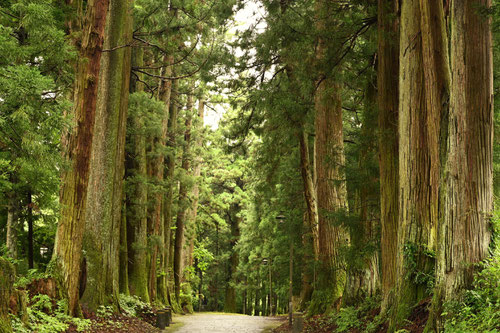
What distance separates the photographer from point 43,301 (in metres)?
8.29

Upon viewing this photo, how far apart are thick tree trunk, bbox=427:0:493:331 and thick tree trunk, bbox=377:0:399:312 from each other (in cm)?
258

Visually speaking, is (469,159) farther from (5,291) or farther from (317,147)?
(317,147)

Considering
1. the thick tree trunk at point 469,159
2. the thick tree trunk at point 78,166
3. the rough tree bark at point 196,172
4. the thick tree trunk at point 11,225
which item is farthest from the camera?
the rough tree bark at point 196,172

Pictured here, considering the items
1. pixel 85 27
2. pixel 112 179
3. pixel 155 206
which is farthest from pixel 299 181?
pixel 85 27

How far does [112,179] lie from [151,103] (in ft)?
14.3

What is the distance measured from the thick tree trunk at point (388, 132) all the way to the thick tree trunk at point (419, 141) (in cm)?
72

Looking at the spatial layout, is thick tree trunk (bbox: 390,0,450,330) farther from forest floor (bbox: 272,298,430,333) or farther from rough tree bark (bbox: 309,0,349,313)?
rough tree bark (bbox: 309,0,349,313)

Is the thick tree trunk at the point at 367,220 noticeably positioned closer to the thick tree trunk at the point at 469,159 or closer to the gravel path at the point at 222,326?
the gravel path at the point at 222,326

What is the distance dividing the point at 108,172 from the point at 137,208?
4.55m

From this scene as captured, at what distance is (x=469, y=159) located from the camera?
17.3ft

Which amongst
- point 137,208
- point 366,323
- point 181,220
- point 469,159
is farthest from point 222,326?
→ point 181,220

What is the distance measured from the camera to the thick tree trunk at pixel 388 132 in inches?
315

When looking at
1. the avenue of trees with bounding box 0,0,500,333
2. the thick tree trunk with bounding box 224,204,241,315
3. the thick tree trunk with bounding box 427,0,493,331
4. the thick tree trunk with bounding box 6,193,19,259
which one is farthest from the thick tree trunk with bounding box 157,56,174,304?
the thick tree trunk with bounding box 224,204,241,315

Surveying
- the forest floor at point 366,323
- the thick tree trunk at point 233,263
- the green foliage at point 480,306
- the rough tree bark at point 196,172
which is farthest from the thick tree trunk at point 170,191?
the green foliage at point 480,306
